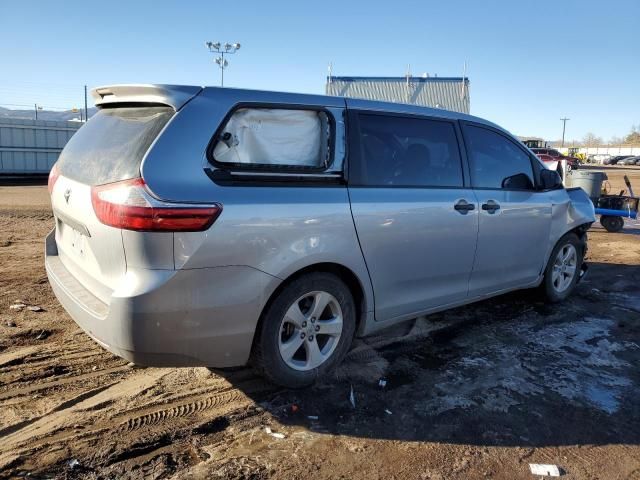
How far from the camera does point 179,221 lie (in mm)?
2736

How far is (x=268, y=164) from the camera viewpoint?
127 inches

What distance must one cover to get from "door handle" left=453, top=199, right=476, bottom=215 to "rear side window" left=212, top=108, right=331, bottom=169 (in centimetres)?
124

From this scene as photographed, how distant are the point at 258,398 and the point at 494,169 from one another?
2.86 metres

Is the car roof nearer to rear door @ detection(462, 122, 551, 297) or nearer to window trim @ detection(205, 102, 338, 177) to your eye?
window trim @ detection(205, 102, 338, 177)

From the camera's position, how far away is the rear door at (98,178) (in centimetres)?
286

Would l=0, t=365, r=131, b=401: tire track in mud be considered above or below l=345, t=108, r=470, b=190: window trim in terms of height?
below

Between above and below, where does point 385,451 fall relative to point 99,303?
below

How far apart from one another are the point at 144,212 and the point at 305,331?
51.8 inches

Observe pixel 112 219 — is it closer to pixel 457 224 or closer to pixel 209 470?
pixel 209 470

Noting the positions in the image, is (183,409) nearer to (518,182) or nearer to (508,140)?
(518,182)

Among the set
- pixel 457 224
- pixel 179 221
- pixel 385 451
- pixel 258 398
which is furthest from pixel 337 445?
pixel 457 224

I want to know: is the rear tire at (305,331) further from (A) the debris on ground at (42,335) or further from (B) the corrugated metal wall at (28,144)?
(B) the corrugated metal wall at (28,144)

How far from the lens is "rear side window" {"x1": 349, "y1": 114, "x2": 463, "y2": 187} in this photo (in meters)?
3.72

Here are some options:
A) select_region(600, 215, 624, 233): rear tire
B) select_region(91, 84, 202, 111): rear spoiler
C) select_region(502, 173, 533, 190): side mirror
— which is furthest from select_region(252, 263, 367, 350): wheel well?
select_region(600, 215, 624, 233): rear tire
